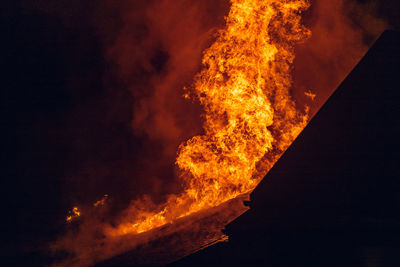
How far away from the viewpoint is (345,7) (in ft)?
21.0

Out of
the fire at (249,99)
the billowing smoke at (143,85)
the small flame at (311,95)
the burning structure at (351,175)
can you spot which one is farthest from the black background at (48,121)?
the burning structure at (351,175)

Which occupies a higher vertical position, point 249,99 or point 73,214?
point 249,99

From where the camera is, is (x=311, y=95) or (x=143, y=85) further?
(x=143, y=85)

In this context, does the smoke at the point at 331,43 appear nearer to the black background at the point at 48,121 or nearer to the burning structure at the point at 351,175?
the burning structure at the point at 351,175

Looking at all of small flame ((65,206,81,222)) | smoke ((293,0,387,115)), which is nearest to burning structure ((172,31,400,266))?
smoke ((293,0,387,115))

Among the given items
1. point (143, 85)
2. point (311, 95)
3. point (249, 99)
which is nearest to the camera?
point (311, 95)

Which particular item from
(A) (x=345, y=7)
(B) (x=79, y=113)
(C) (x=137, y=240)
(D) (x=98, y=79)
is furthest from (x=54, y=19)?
(A) (x=345, y=7)

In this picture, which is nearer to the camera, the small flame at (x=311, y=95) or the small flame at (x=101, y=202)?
the small flame at (x=311, y=95)

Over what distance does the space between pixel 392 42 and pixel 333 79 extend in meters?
3.34

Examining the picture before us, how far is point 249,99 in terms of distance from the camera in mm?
6492

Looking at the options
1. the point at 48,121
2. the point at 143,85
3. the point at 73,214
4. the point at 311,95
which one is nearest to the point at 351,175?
the point at 311,95

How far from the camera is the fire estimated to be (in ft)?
21.2

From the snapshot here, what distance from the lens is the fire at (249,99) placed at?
6.45 metres

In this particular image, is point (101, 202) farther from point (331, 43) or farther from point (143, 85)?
point (331, 43)
